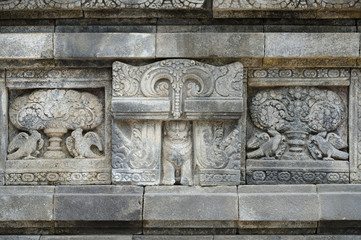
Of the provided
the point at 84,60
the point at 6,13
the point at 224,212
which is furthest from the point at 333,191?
the point at 6,13

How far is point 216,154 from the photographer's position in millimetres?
5176

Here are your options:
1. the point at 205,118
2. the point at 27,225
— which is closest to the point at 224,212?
the point at 205,118

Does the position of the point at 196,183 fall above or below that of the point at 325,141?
below

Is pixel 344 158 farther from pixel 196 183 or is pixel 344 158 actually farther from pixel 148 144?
pixel 148 144

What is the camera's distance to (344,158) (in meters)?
5.28

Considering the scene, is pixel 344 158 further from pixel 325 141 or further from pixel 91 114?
A: pixel 91 114

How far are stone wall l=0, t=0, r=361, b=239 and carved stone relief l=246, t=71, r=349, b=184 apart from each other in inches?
0.4

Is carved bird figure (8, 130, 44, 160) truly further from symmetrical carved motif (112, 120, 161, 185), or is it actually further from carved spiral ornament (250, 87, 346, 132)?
carved spiral ornament (250, 87, 346, 132)

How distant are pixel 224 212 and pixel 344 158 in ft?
3.97

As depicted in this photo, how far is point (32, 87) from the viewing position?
5.30 meters

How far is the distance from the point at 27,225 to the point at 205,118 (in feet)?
6.00

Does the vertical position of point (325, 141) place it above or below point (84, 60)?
below

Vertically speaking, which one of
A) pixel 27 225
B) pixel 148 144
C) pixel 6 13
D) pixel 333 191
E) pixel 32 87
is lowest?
pixel 27 225

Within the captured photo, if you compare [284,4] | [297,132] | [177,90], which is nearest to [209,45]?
[177,90]
